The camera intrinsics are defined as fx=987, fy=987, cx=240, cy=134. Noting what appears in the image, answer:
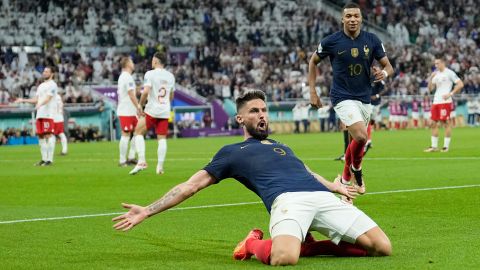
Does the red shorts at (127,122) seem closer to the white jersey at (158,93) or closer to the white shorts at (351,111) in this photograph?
the white jersey at (158,93)

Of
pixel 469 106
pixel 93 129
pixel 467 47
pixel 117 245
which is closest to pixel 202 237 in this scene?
pixel 117 245

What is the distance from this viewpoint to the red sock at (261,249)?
7859 mm

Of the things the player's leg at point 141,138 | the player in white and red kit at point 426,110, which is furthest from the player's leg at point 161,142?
the player in white and red kit at point 426,110

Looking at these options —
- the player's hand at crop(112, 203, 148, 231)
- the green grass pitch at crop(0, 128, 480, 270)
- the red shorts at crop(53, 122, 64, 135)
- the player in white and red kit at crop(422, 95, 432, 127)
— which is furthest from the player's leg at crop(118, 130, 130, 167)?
the player in white and red kit at crop(422, 95, 432, 127)

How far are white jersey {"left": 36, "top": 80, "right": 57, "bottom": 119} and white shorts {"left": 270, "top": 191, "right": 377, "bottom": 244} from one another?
17.7 meters

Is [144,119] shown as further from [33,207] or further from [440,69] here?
[440,69]

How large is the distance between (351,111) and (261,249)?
636 cm

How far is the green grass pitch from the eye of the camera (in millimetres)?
8055

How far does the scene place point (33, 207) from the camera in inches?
523

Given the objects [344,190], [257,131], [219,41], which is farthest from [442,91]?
[219,41]

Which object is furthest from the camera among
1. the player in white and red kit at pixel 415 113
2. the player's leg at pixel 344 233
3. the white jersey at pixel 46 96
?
the player in white and red kit at pixel 415 113

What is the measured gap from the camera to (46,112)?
2564cm

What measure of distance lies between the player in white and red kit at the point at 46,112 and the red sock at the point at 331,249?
670 inches

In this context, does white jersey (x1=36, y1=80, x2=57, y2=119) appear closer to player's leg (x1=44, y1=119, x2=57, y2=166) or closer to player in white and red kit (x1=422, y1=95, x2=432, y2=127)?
player's leg (x1=44, y1=119, x2=57, y2=166)
